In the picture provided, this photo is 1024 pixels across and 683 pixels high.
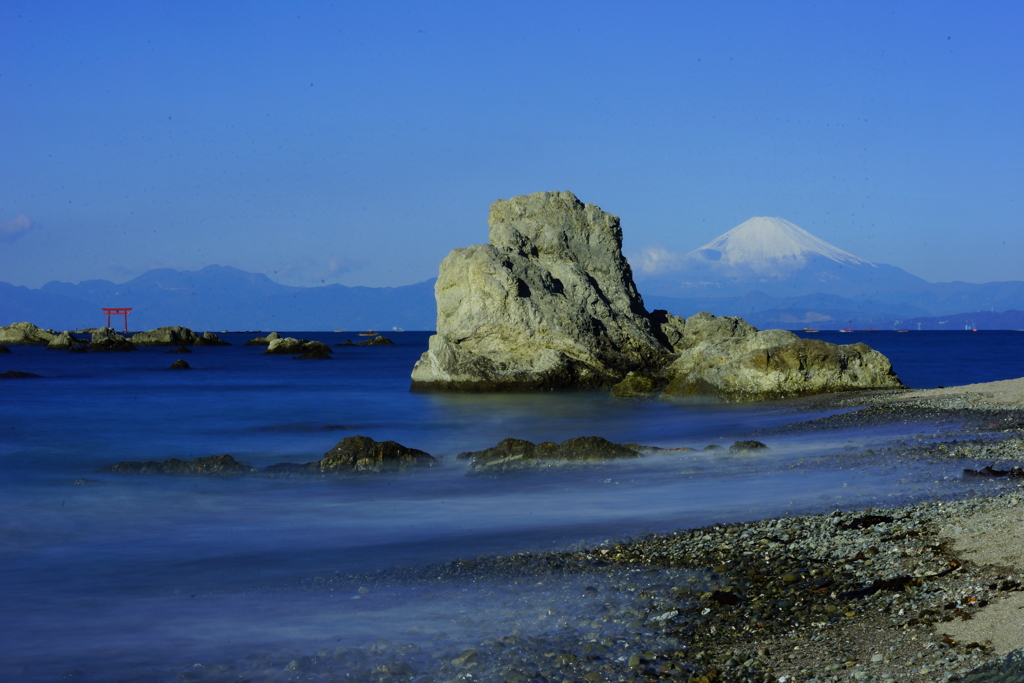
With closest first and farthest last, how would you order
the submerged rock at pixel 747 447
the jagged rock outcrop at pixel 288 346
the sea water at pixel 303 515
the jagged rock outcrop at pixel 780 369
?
the sea water at pixel 303 515
the submerged rock at pixel 747 447
the jagged rock outcrop at pixel 780 369
the jagged rock outcrop at pixel 288 346

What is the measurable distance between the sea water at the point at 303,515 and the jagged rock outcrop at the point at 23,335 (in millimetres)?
94623

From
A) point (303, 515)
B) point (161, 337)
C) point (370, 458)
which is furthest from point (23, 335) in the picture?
point (303, 515)

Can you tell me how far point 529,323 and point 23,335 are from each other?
96.3 metres

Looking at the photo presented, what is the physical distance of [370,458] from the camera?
1381 cm

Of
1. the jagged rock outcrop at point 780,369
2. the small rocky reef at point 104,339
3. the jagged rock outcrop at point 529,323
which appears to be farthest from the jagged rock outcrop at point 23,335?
the jagged rock outcrop at point 780,369

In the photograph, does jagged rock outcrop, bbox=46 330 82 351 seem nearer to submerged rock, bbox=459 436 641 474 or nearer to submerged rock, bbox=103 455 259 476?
submerged rock, bbox=103 455 259 476

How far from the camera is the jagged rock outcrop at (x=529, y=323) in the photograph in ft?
94.7

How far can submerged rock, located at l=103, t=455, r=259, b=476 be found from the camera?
45.5 ft

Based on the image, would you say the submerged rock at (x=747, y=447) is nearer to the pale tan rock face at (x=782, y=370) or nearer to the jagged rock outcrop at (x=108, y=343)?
the pale tan rock face at (x=782, y=370)

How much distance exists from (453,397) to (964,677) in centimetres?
2450

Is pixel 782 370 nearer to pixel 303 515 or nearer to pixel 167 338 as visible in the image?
pixel 303 515

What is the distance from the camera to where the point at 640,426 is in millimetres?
20234

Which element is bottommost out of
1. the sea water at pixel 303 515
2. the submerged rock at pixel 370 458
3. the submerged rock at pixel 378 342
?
the sea water at pixel 303 515

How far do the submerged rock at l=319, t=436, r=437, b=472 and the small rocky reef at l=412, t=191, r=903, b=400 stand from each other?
38.0ft
